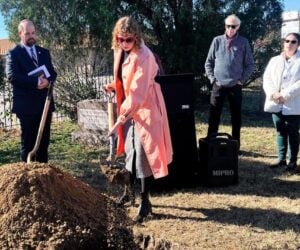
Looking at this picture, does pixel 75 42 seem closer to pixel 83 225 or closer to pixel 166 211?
pixel 166 211

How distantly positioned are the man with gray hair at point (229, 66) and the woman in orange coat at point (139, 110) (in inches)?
99.0

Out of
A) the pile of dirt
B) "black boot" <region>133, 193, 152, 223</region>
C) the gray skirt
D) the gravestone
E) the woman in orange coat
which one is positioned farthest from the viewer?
the gravestone

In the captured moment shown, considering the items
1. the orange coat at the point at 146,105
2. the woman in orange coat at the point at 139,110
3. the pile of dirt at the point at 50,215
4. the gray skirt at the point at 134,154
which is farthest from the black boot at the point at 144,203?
the pile of dirt at the point at 50,215

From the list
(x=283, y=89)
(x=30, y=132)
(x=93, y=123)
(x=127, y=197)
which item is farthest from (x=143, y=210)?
(x=93, y=123)

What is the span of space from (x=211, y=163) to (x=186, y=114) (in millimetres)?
674

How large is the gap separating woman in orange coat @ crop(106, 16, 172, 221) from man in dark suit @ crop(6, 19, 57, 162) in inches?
36.0

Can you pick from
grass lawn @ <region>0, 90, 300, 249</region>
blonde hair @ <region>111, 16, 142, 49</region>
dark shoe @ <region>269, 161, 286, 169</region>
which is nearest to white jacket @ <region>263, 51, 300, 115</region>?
dark shoe @ <region>269, 161, 286, 169</region>

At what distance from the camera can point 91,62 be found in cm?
1075

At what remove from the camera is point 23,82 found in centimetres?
531

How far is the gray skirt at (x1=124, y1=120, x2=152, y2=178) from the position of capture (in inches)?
188

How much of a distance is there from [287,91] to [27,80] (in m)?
3.22

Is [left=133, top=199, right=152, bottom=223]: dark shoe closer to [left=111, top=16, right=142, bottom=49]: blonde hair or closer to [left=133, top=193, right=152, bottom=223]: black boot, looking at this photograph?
[left=133, top=193, right=152, bottom=223]: black boot

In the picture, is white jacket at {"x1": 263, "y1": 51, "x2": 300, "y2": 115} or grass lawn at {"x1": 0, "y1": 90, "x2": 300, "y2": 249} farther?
white jacket at {"x1": 263, "y1": 51, "x2": 300, "y2": 115}

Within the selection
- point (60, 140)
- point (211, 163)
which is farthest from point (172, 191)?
point (60, 140)
